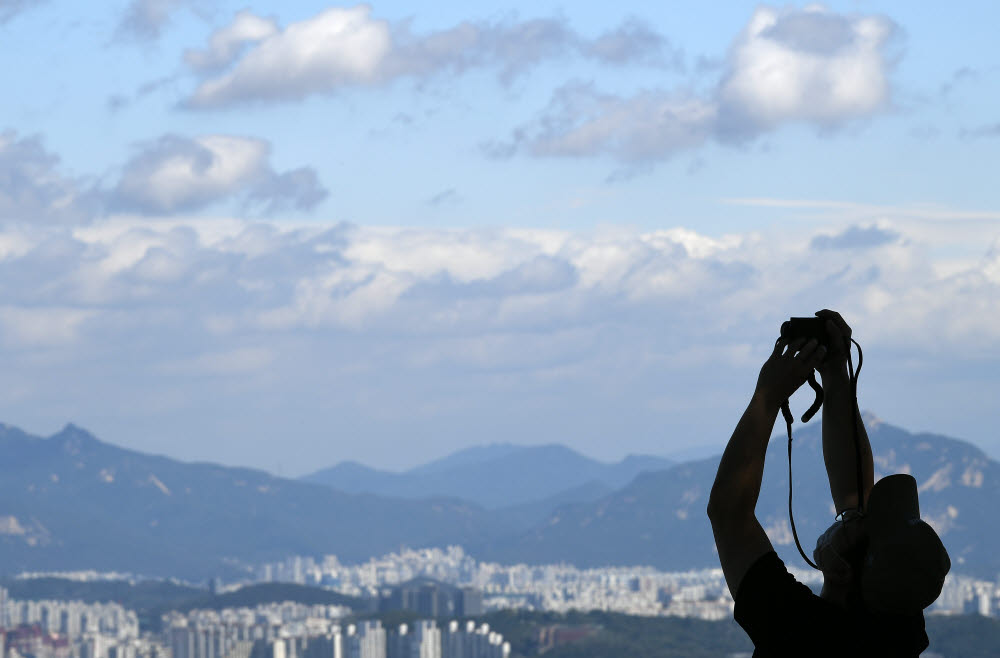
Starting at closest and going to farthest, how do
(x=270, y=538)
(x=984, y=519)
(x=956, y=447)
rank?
(x=984, y=519) < (x=956, y=447) < (x=270, y=538)

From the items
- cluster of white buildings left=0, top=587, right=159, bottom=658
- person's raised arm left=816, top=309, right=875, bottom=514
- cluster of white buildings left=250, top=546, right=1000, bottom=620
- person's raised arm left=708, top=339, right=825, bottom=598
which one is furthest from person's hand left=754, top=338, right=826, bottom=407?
cluster of white buildings left=0, top=587, right=159, bottom=658

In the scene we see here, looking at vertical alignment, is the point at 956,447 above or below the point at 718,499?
above

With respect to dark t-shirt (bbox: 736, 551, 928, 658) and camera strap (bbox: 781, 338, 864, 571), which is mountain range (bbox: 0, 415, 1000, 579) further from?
dark t-shirt (bbox: 736, 551, 928, 658)

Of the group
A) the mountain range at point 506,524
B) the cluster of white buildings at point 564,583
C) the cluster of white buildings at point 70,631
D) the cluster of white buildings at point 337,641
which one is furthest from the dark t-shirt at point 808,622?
the mountain range at point 506,524

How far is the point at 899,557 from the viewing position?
1520 millimetres

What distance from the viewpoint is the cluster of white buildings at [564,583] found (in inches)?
3271

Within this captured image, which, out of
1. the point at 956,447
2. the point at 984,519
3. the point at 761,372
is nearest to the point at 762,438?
the point at 761,372

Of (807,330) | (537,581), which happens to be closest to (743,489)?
(807,330)

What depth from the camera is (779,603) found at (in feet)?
5.04

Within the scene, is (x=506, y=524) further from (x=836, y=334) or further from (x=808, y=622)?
(x=808, y=622)

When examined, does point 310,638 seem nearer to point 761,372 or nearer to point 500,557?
point 761,372

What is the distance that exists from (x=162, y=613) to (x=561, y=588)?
33.6 m

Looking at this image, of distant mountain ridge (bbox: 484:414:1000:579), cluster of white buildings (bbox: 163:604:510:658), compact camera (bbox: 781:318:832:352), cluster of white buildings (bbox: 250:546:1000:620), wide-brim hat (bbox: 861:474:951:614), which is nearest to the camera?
wide-brim hat (bbox: 861:474:951:614)

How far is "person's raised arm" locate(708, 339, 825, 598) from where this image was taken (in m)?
1.56
